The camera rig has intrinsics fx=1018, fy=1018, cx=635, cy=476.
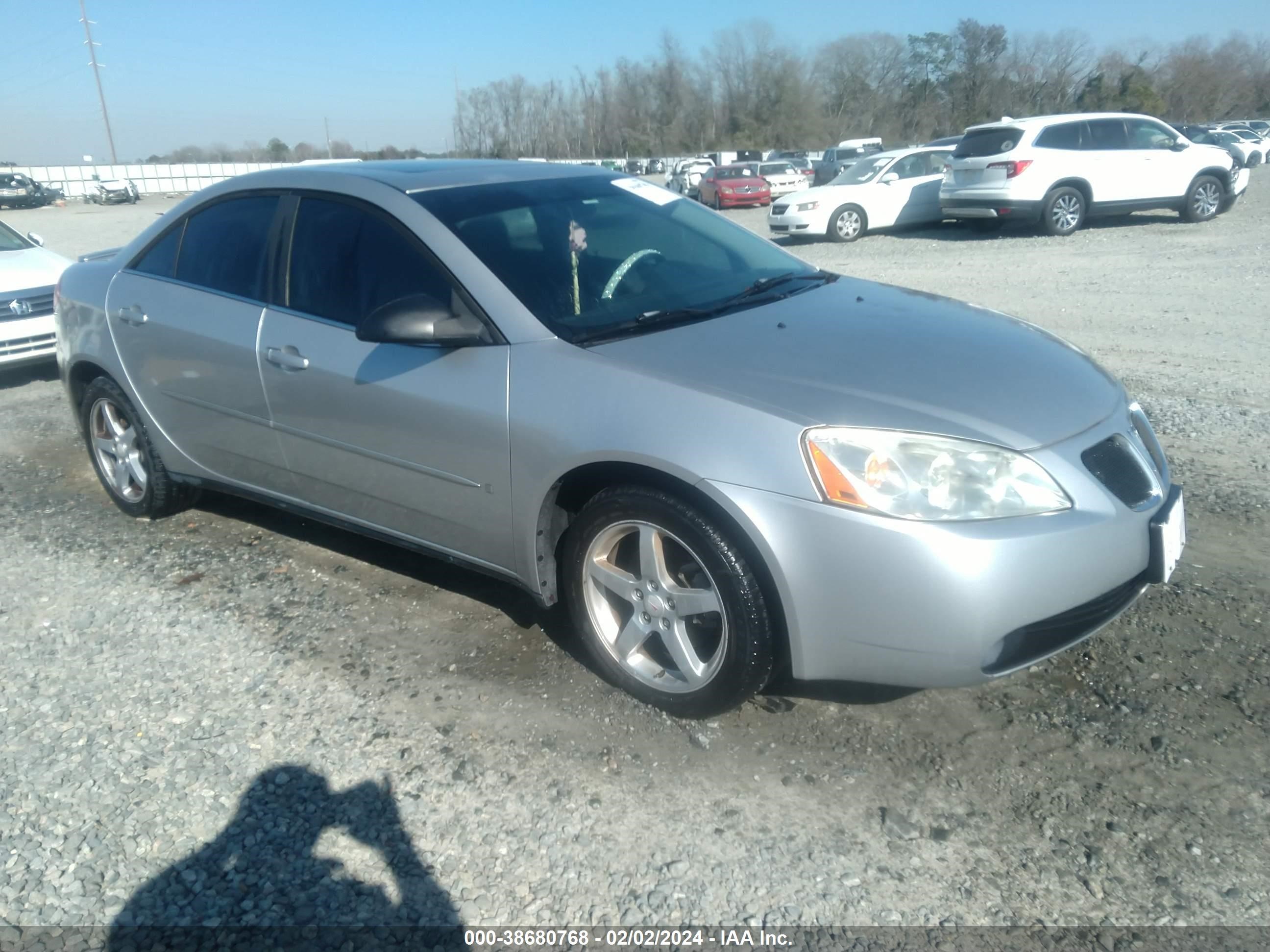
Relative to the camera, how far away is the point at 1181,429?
18.1ft

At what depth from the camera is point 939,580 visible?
259 centimetres

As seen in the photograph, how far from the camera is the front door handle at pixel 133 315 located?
4492mm

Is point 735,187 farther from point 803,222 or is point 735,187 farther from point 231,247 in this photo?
point 231,247

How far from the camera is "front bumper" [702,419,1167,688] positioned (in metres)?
2.60

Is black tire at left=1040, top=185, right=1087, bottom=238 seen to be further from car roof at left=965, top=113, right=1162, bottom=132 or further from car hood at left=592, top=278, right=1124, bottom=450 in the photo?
car hood at left=592, top=278, right=1124, bottom=450

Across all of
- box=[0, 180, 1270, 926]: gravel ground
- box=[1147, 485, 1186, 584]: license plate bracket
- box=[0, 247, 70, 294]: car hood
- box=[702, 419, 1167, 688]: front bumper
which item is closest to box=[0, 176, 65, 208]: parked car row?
box=[0, 247, 70, 294]: car hood

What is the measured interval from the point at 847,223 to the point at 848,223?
23 mm

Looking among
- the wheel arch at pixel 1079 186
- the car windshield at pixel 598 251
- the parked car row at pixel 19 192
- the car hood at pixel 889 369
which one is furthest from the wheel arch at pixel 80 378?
the parked car row at pixel 19 192

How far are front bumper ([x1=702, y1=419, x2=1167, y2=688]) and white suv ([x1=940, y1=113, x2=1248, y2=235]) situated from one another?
45.7 feet

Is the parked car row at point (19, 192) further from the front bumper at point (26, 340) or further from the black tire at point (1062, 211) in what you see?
the black tire at point (1062, 211)

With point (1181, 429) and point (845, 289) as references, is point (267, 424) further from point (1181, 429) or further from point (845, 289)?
point (1181, 429)

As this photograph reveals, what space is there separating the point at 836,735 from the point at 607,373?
129cm

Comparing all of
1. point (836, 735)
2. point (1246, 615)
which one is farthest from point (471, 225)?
point (1246, 615)

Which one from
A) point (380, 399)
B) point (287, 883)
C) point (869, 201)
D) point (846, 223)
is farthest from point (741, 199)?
point (287, 883)
